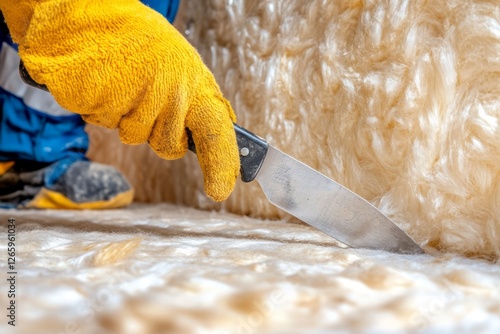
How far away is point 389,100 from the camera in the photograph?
1.96 feet

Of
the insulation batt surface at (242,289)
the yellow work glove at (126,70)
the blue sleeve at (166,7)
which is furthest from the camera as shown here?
the blue sleeve at (166,7)

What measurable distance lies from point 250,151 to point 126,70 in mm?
147

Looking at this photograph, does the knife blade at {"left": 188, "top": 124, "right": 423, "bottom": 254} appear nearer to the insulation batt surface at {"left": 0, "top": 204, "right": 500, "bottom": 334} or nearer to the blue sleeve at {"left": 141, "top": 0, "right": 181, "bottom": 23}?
the insulation batt surface at {"left": 0, "top": 204, "right": 500, "bottom": 334}

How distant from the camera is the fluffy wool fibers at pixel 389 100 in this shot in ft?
1.73

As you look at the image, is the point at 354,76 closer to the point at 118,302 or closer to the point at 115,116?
the point at 115,116

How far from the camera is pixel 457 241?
54 centimetres

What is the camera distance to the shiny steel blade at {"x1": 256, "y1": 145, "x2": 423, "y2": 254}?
1.77ft

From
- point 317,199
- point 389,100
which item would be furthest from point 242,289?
point 389,100

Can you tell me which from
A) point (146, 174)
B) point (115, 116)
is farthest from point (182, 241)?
point (146, 174)

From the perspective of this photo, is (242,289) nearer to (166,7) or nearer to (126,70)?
(126,70)

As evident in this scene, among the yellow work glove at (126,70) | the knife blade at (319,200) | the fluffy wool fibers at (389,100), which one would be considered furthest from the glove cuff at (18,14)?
the fluffy wool fibers at (389,100)

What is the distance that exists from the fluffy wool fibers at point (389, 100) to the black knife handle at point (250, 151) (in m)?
0.14

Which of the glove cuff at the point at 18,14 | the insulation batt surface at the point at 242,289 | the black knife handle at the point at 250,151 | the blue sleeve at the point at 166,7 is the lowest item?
the insulation batt surface at the point at 242,289

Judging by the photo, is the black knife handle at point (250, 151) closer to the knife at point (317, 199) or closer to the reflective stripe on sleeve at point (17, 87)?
the knife at point (317, 199)
